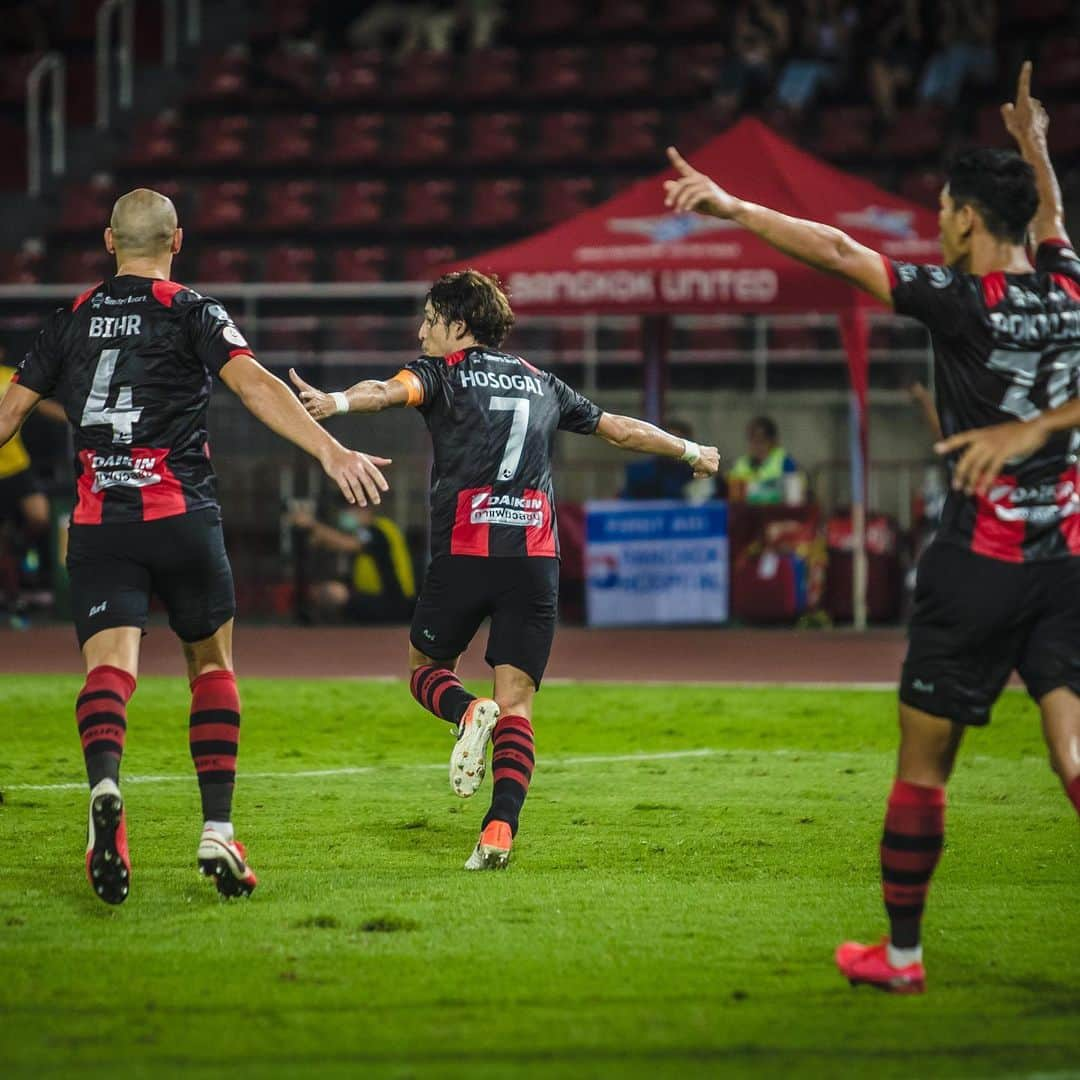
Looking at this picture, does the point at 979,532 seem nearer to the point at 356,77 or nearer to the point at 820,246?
the point at 820,246

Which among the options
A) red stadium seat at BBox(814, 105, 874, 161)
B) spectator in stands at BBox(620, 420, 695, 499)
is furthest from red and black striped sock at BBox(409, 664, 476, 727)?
red stadium seat at BBox(814, 105, 874, 161)

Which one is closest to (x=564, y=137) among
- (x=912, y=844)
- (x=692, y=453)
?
(x=692, y=453)

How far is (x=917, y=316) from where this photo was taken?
505cm

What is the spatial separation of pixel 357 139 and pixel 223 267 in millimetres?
3221

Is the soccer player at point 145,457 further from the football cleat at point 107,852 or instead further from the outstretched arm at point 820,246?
the outstretched arm at point 820,246

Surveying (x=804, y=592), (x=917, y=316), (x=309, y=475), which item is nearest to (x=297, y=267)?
(x=309, y=475)

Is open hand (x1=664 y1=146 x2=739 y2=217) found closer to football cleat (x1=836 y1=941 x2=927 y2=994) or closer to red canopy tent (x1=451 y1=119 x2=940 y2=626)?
football cleat (x1=836 y1=941 x2=927 y2=994)

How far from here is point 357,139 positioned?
84.0ft

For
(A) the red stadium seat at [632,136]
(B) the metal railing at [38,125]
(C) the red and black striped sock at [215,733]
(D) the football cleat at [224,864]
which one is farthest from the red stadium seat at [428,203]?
(D) the football cleat at [224,864]

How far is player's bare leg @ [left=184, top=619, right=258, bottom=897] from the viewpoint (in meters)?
6.15

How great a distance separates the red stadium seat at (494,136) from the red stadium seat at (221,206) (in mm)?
3133

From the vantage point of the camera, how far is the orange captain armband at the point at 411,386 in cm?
698

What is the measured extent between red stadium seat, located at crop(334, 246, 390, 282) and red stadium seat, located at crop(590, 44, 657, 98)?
425 cm

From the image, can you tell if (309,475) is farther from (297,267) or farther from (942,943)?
(942,943)
